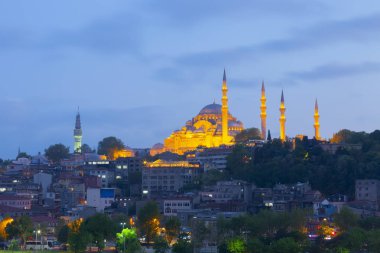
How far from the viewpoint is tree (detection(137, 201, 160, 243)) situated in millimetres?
60625

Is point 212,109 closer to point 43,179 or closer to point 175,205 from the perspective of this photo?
point 43,179

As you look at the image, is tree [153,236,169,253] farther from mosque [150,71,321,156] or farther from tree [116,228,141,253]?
mosque [150,71,321,156]

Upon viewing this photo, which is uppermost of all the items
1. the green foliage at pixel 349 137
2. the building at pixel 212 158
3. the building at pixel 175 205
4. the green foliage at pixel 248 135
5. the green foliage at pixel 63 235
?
the green foliage at pixel 248 135

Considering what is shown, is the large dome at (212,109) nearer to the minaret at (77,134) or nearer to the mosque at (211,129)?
the mosque at (211,129)

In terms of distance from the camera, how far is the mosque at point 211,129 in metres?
96.5

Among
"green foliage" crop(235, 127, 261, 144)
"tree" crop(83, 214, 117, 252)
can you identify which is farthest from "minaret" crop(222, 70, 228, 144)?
"tree" crop(83, 214, 117, 252)

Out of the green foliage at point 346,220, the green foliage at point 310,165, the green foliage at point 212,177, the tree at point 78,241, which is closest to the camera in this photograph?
the tree at point 78,241

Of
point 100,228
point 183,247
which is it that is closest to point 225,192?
point 100,228

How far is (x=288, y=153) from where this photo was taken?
7531 centimetres

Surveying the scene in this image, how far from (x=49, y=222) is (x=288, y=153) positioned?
54.0 ft

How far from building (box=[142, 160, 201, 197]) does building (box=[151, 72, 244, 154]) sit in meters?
14.4

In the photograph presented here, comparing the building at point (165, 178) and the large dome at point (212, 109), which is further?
the large dome at point (212, 109)

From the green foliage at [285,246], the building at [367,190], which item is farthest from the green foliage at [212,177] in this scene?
the green foliage at [285,246]

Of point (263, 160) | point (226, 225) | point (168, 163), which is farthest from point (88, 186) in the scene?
point (226, 225)
